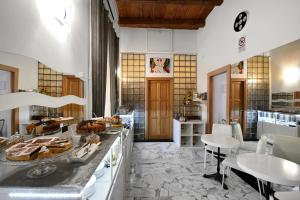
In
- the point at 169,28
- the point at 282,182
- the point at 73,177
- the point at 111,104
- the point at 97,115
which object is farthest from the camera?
the point at 169,28

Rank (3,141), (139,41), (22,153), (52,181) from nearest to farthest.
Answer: (52,181), (22,153), (3,141), (139,41)

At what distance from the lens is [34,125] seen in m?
1.22

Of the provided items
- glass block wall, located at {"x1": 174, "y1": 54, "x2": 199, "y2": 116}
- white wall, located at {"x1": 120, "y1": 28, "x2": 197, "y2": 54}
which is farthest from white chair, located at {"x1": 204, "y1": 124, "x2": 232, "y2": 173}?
white wall, located at {"x1": 120, "y1": 28, "x2": 197, "y2": 54}

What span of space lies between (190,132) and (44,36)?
4.13 metres

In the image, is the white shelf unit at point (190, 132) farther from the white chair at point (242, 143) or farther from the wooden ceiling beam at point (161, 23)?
the wooden ceiling beam at point (161, 23)

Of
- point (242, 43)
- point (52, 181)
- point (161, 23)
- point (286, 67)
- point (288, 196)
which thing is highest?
point (161, 23)

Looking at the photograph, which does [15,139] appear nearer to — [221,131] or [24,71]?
[24,71]

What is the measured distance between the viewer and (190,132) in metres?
4.70

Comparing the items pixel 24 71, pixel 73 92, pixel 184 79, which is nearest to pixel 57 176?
pixel 24 71

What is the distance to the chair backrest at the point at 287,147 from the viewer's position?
1.97m

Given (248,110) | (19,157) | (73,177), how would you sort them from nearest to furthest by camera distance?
(73,177) < (19,157) < (248,110)

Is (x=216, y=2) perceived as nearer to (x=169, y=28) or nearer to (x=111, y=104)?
(x=169, y=28)

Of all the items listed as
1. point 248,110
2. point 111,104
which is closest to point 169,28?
point 111,104

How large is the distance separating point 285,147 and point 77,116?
2550 millimetres
